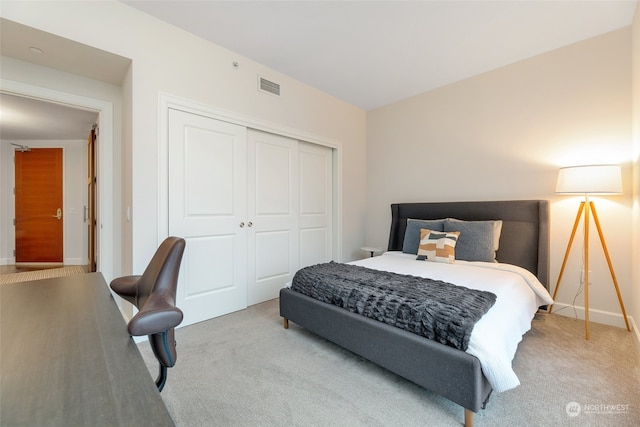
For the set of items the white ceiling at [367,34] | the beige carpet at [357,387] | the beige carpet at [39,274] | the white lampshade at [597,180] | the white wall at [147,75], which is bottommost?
the beige carpet at [357,387]

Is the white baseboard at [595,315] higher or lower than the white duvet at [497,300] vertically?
lower

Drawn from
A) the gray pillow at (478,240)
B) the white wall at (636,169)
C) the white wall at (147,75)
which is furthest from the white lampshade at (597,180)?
the white wall at (147,75)

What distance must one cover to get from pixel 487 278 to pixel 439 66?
244 centimetres

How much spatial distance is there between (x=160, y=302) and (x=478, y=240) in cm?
291

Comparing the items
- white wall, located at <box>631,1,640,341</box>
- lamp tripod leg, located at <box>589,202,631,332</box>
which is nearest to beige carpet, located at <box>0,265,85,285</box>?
lamp tripod leg, located at <box>589,202,631,332</box>

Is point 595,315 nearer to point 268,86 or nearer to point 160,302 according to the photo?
point 160,302

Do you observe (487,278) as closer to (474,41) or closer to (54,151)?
(474,41)

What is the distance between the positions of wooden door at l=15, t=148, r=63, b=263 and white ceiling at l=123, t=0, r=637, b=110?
4874mm

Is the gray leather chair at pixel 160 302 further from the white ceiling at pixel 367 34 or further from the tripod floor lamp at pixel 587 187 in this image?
the tripod floor lamp at pixel 587 187

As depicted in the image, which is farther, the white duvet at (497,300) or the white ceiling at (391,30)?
the white ceiling at (391,30)

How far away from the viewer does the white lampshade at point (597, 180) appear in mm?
2262

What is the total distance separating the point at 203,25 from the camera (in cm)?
249

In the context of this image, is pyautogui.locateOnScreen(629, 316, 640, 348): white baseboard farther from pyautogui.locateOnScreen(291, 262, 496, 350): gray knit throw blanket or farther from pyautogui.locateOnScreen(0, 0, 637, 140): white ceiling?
pyautogui.locateOnScreen(0, 0, 637, 140): white ceiling

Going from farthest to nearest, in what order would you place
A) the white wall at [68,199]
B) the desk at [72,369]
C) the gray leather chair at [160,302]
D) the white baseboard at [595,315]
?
1. the white wall at [68,199]
2. the white baseboard at [595,315]
3. the gray leather chair at [160,302]
4. the desk at [72,369]
